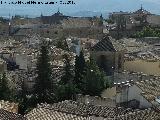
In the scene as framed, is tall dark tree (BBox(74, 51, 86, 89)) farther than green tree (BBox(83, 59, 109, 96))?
Yes

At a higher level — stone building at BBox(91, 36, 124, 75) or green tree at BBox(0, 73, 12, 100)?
stone building at BBox(91, 36, 124, 75)

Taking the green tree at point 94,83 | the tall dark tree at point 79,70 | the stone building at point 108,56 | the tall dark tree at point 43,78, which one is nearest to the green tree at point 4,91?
the tall dark tree at point 43,78

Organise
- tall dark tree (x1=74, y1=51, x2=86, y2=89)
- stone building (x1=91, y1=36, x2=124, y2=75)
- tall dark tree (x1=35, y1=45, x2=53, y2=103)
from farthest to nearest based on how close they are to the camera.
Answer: stone building (x1=91, y1=36, x2=124, y2=75), tall dark tree (x1=74, y1=51, x2=86, y2=89), tall dark tree (x1=35, y1=45, x2=53, y2=103)

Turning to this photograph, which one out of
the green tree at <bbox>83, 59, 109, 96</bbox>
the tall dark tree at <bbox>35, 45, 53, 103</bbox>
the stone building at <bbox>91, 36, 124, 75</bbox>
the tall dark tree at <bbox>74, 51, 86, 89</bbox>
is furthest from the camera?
the stone building at <bbox>91, 36, 124, 75</bbox>

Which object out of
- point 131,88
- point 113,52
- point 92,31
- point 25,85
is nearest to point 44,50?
point 25,85

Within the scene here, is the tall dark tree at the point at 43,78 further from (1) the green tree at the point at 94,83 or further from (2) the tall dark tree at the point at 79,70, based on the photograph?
(1) the green tree at the point at 94,83

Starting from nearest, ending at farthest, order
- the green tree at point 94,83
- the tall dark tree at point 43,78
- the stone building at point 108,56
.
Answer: the green tree at point 94,83, the tall dark tree at point 43,78, the stone building at point 108,56

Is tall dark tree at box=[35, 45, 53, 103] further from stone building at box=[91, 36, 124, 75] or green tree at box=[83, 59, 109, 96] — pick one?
stone building at box=[91, 36, 124, 75]

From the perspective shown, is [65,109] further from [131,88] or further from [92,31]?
[92,31]

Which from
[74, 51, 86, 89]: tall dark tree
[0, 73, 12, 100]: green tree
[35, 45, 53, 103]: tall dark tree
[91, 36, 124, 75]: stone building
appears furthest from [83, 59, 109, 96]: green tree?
[91, 36, 124, 75]: stone building

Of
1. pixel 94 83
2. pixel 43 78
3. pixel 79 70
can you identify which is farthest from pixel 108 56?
pixel 94 83

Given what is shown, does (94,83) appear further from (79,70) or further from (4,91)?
(4,91)

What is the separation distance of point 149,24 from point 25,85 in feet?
140

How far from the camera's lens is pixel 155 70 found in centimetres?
3906
